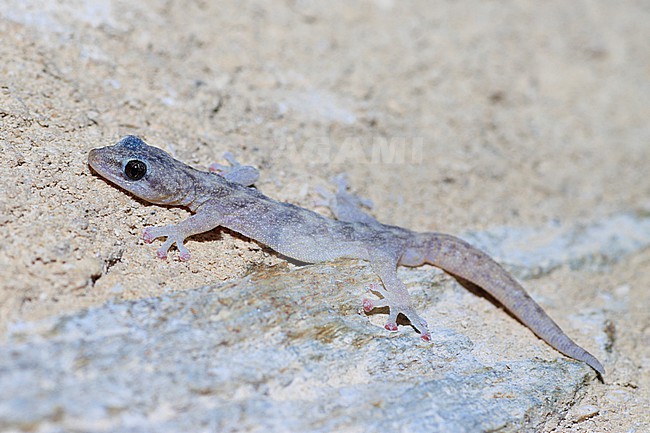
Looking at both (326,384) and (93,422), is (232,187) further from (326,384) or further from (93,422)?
(93,422)

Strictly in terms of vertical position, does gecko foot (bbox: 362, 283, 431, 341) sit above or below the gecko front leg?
below

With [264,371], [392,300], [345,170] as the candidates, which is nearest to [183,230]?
[264,371]

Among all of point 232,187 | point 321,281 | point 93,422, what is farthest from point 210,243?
point 93,422

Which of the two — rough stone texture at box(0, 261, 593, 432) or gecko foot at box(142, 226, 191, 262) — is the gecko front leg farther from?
rough stone texture at box(0, 261, 593, 432)

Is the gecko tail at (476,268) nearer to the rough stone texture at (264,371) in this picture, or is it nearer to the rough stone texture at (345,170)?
the rough stone texture at (345,170)

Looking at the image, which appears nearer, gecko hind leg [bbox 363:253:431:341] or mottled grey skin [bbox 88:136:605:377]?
gecko hind leg [bbox 363:253:431:341]

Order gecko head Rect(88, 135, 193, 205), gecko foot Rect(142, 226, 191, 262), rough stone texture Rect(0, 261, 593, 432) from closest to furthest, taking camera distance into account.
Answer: rough stone texture Rect(0, 261, 593, 432) < gecko foot Rect(142, 226, 191, 262) < gecko head Rect(88, 135, 193, 205)

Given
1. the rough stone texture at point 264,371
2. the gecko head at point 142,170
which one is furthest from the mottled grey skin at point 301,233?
the rough stone texture at point 264,371

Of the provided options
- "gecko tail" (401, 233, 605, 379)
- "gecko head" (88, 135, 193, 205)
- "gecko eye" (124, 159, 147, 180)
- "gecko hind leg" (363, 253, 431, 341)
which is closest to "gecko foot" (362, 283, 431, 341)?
"gecko hind leg" (363, 253, 431, 341)
